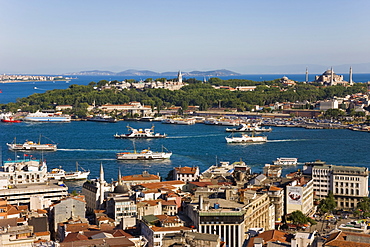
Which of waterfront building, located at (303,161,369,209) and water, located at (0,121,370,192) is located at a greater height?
waterfront building, located at (303,161,369,209)

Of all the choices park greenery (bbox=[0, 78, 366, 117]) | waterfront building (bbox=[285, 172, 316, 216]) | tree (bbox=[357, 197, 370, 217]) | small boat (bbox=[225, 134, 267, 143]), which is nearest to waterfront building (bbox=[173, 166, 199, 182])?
waterfront building (bbox=[285, 172, 316, 216])

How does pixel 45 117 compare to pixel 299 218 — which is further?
pixel 45 117

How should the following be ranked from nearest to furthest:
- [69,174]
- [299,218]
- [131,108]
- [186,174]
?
[299,218]
[186,174]
[69,174]
[131,108]

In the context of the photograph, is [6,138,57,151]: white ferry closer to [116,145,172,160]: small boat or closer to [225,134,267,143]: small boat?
[116,145,172,160]: small boat

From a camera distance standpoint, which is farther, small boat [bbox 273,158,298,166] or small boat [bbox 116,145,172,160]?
small boat [bbox 116,145,172,160]

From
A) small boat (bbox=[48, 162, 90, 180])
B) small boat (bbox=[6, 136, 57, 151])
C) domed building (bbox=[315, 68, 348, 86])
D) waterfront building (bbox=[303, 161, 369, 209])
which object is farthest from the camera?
domed building (bbox=[315, 68, 348, 86])

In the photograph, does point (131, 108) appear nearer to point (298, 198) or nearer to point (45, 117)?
point (45, 117)

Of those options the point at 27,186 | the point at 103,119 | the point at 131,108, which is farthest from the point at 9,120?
the point at 27,186

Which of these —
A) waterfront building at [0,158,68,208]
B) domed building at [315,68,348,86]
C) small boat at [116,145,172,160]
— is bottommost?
small boat at [116,145,172,160]
